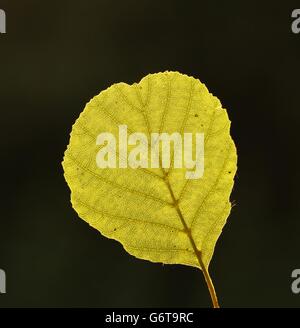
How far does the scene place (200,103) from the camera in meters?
0.15

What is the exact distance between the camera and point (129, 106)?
0.16 m

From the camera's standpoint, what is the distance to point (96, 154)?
0.15 metres

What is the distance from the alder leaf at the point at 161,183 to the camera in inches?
5.8

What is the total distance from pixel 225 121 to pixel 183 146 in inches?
0.6

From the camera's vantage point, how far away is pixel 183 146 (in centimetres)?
16

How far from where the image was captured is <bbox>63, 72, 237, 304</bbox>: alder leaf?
15 cm

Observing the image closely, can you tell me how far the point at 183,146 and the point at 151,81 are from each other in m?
0.03

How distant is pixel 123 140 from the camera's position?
0.51ft

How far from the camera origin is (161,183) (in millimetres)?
160

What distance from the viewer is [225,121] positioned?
A: 15 cm

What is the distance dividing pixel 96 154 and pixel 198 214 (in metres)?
0.04

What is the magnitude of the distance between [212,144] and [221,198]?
0.06 feet

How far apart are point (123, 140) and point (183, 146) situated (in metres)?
0.02

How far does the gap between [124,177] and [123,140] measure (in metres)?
0.01
